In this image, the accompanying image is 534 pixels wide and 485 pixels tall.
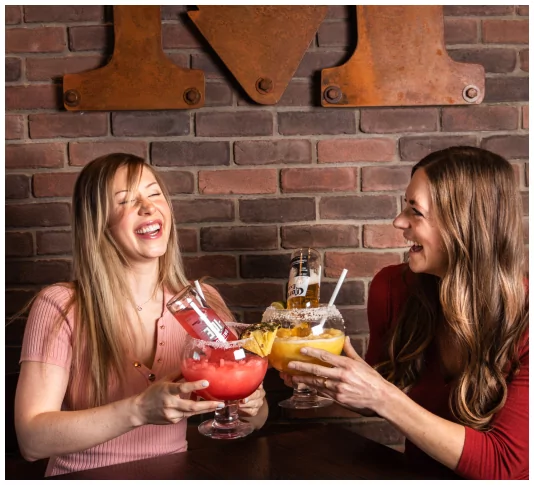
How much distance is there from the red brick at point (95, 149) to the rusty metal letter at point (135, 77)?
0.36ft

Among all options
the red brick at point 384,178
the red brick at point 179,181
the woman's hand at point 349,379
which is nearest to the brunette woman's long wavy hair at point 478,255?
the woman's hand at point 349,379

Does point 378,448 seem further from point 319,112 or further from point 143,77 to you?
point 143,77

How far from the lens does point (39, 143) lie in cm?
200

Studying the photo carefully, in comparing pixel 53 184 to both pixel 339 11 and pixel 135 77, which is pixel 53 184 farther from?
pixel 339 11

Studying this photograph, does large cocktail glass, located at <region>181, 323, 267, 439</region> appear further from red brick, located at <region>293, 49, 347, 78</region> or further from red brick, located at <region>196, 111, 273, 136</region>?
red brick, located at <region>293, 49, 347, 78</region>

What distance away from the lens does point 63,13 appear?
6.51ft

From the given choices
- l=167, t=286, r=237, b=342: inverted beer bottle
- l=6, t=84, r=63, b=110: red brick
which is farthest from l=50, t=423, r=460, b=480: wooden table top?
l=6, t=84, r=63, b=110: red brick

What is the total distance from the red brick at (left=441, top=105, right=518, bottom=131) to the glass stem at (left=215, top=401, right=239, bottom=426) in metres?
1.17

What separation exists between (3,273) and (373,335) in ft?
3.70

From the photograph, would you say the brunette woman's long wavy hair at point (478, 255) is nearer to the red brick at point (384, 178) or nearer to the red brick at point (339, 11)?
the red brick at point (384, 178)

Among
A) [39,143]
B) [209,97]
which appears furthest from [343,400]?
[39,143]

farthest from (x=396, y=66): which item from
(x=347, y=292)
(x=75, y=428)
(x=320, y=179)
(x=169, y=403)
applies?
(x=75, y=428)

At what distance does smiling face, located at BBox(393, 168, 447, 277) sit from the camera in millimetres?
1578

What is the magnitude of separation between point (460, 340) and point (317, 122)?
852 millimetres
